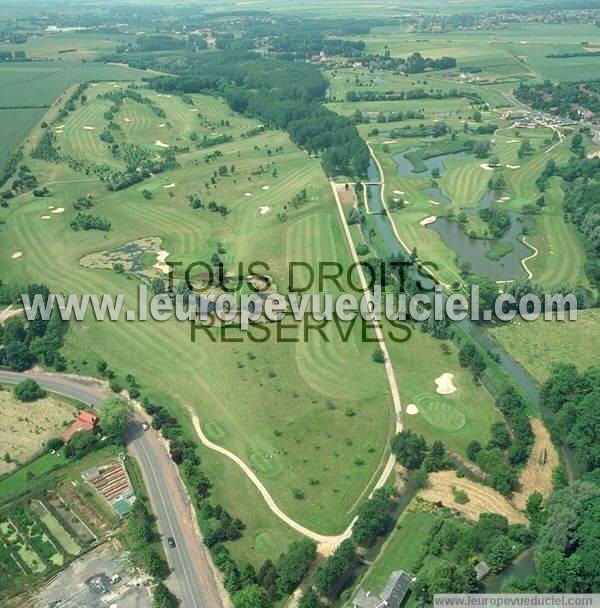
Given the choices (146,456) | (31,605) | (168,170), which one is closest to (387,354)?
(146,456)

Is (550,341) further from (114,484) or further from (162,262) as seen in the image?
(162,262)

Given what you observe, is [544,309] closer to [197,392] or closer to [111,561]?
[197,392]

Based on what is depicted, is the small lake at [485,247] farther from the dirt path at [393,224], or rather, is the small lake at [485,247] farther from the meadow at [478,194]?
the dirt path at [393,224]

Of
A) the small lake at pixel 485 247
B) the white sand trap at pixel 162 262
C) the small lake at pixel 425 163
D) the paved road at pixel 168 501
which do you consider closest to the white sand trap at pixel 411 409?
the paved road at pixel 168 501

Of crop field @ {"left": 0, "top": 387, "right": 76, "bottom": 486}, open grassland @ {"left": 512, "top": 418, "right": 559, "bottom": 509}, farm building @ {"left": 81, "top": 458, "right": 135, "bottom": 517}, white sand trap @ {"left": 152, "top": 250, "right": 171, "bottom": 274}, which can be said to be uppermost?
white sand trap @ {"left": 152, "top": 250, "right": 171, "bottom": 274}

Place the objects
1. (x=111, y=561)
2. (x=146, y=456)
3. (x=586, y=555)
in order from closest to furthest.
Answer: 1. (x=586, y=555)
2. (x=111, y=561)
3. (x=146, y=456)

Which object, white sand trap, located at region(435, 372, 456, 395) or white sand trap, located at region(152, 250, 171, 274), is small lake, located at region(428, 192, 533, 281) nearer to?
white sand trap, located at region(435, 372, 456, 395)

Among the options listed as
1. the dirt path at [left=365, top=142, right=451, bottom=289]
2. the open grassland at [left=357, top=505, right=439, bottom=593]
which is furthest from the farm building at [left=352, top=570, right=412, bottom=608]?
the dirt path at [left=365, top=142, right=451, bottom=289]

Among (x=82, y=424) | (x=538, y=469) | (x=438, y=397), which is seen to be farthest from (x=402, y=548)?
(x=82, y=424)
